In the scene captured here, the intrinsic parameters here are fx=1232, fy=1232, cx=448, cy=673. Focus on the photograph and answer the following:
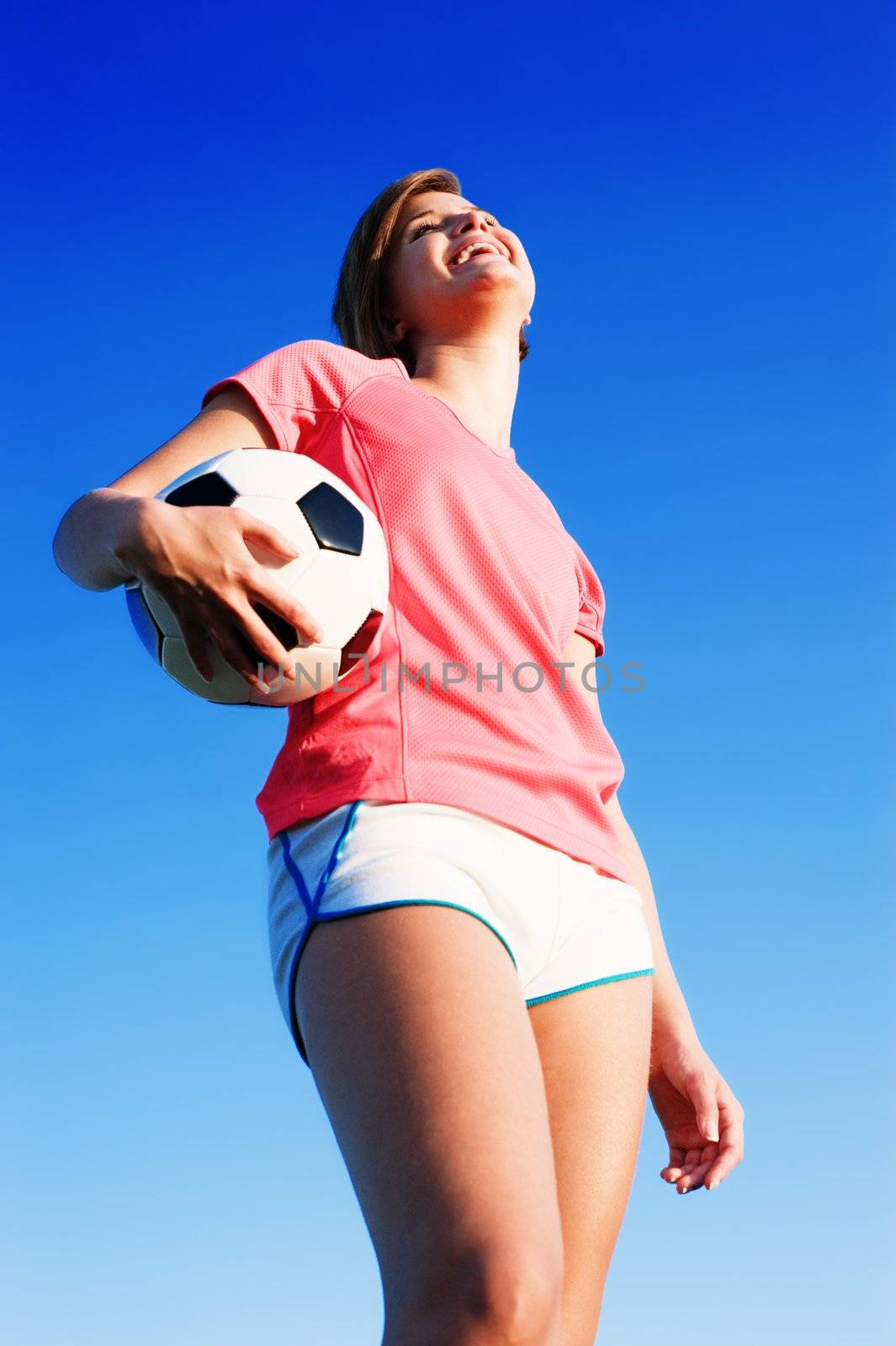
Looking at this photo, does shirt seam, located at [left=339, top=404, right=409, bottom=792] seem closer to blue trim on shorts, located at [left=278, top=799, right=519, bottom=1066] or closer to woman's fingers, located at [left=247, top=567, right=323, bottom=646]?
blue trim on shorts, located at [left=278, top=799, right=519, bottom=1066]

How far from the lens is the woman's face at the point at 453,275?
335cm

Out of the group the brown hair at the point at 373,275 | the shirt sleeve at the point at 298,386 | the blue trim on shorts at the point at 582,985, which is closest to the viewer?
the blue trim on shorts at the point at 582,985

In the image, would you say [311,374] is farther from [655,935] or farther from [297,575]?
[655,935]

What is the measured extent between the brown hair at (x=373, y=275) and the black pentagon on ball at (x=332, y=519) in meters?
1.21

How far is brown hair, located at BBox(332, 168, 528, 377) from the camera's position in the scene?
3670 millimetres

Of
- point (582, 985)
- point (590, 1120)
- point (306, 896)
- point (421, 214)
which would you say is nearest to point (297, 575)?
point (306, 896)

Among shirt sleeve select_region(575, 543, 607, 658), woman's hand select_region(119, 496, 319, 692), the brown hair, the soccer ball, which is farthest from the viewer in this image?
the brown hair

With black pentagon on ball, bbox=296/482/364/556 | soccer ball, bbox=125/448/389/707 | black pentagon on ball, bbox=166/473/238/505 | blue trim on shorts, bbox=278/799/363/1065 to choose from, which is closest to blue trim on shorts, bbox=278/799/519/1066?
blue trim on shorts, bbox=278/799/363/1065

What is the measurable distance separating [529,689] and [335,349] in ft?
3.03

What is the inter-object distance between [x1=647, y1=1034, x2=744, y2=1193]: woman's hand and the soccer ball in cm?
135

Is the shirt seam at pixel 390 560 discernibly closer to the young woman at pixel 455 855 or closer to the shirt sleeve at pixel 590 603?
the young woman at pixel 455 855

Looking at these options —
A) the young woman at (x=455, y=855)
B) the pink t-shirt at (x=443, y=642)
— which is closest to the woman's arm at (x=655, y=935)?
the young woman at (x=455, y=855)

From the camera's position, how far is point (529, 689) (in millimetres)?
2703

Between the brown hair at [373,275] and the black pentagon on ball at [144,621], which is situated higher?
the brown hair at [373,275]
